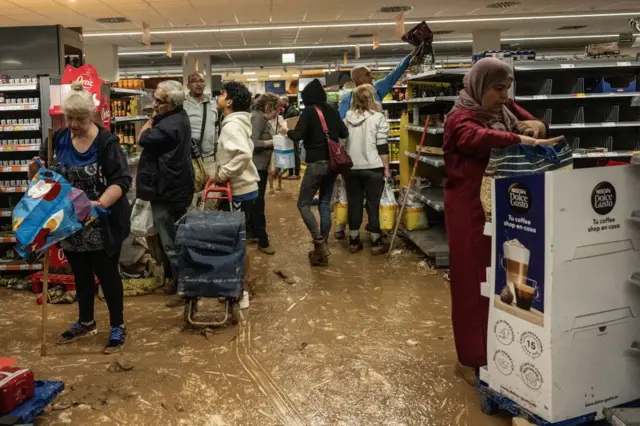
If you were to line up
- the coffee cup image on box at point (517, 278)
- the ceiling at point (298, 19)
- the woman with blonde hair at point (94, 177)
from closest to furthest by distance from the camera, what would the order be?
the coffee cup image on box at point (517, 278), the woman with blonde hair at point (94, 177), the ceiling at point (298, 19)

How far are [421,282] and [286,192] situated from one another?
644 cm

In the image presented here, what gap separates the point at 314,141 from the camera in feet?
19.5

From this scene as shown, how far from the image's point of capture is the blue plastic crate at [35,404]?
269 cm

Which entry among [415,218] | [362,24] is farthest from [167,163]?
[362,24]

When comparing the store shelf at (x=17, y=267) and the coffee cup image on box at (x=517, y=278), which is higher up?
the coffee cup image on box at (x=517, y=278)

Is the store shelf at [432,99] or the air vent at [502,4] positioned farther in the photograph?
the air vent at [502,4]

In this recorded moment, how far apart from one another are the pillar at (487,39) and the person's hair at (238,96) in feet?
44.0

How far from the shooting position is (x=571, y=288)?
2.46m

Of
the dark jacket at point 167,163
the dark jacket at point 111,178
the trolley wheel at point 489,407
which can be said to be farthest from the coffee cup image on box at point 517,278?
the dark jacket at point 167,163

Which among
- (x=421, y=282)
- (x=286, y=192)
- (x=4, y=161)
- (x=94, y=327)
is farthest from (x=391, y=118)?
(x=94, y=327)

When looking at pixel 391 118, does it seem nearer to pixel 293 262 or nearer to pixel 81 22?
pixel 293 262

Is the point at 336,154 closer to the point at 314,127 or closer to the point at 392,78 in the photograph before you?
the point at 314,127

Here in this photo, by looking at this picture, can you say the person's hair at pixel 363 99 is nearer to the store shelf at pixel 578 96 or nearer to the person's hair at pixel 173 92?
the store shelf at pixel 578 96

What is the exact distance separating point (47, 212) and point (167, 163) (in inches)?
50.1
